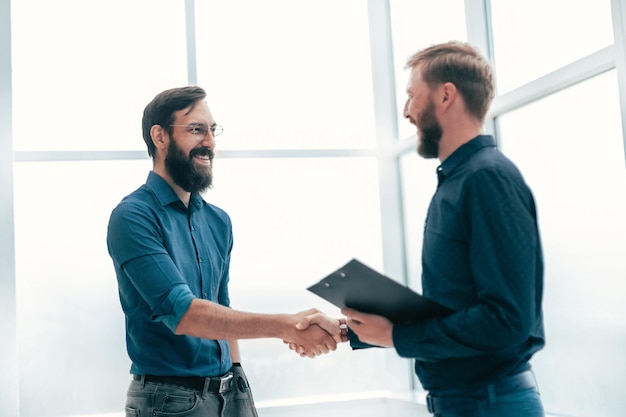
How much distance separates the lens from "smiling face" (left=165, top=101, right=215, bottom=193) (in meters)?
2.75

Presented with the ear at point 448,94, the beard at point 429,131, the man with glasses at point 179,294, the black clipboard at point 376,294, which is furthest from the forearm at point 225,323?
the ear at point 448,94

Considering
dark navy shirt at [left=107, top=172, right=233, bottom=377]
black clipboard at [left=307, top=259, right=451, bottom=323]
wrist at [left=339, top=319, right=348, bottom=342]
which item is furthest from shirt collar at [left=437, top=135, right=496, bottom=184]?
dark navy shirt at [left=107, top=172, right=233, bottom=377]

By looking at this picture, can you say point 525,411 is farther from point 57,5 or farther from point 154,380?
point 57,5

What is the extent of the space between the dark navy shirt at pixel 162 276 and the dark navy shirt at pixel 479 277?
89 cm

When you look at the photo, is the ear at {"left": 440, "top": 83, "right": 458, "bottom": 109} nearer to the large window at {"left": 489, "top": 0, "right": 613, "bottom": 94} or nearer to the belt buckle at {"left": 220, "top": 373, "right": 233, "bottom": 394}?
the large window at {"left": 489, "top": 0, "right": 613, "bottom": 94}

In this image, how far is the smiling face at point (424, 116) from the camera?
1.99 meters

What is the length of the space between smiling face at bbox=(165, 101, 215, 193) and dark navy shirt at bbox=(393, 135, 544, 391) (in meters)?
1.14

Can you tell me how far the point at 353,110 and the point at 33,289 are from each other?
83.0 inches

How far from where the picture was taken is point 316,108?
4.59 meters

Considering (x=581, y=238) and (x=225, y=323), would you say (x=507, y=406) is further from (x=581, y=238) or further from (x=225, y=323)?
(x=581, y=238)

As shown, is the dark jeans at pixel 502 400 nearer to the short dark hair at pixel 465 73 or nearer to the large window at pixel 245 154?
the short dark hair at pixel 465 73

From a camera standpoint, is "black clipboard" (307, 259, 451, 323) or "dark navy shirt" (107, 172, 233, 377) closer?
"black clipboard" (307, 259, 451, 323)

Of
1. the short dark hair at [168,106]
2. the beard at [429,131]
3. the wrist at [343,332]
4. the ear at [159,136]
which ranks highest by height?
the short dark hair at [168,106]

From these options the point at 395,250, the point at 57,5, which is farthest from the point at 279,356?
the point at 57,5
